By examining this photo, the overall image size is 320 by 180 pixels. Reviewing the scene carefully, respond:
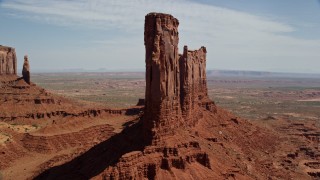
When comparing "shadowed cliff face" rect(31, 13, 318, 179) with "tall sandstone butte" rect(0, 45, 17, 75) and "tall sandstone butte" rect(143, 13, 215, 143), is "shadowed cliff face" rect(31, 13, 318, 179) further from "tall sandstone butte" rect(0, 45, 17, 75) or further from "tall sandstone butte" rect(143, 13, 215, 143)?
"tall sandstone butte" rect(0, 45, 17, 75)

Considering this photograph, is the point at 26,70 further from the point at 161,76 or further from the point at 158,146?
Answer: the point at 158,146

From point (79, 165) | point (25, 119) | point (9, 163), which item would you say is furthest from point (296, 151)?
point (25, 119)

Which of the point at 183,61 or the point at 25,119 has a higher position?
the point at 183,61

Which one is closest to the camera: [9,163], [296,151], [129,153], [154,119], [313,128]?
[129,153]

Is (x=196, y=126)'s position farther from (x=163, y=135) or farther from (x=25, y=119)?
(x=25, y=119)

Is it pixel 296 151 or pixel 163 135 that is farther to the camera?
pixel 296 151

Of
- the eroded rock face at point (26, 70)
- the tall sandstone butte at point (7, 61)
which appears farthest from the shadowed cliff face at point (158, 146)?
the tall sandstone butte at point (7, 61)
